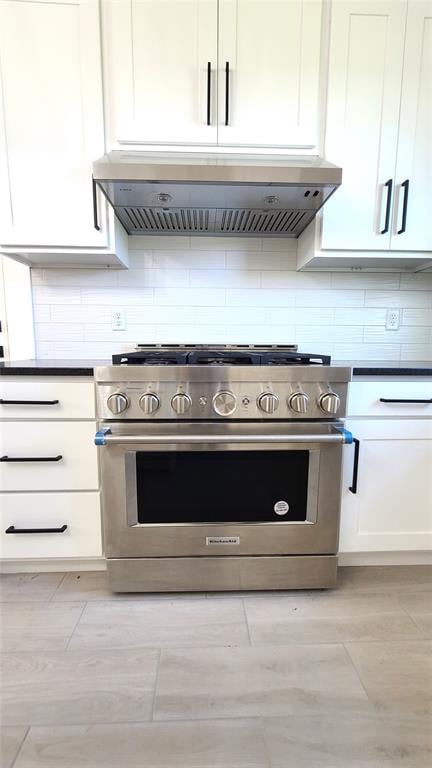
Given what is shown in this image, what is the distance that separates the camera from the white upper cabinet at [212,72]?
1295 millimetres

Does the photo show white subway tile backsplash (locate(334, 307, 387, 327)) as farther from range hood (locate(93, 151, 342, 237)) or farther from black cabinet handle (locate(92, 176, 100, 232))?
black cabinet handle (locate(92, 176, 100, 232))

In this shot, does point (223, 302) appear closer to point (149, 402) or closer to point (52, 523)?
point (149, 402)

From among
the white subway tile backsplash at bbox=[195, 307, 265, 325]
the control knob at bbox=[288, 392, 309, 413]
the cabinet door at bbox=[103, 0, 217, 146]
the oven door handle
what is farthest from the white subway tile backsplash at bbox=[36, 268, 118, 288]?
the control knob at bbox=[288, 392, 309, 413]

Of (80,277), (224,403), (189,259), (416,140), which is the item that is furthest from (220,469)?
(416,140)

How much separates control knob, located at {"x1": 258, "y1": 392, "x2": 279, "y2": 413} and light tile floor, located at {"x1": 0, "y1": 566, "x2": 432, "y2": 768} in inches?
28.8

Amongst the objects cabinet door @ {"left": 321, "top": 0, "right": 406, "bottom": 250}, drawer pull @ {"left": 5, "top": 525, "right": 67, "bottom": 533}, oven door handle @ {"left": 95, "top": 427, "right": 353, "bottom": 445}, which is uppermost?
cabinet door @ {"left": 321, "top": 0, "right": 406, "bottom": 250}

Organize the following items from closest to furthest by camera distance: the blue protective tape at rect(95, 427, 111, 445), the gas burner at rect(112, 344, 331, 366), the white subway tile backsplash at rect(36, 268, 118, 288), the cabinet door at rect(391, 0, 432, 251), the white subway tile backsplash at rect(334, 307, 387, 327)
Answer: the blue protective tape at rect(95, 427, 111, 445) < the gas burner at rect(112, 344, 331, 366) < the cabinet door at rect(391, 0, 432, 251) < the white subway tile backsplash at rect(36, 268, 118, 288) < the white subway tile backsplash at rect(334, 307, 387, 327)

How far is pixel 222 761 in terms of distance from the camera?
0.78 m

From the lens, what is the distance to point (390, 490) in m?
1.38

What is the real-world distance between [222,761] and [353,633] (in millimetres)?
568

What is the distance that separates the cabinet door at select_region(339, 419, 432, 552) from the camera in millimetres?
1358

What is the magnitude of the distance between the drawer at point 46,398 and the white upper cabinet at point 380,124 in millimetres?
1186

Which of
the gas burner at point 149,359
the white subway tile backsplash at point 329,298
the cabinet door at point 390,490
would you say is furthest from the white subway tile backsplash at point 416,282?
the gas burner at point 149,359

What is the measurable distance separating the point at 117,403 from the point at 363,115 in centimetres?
151
